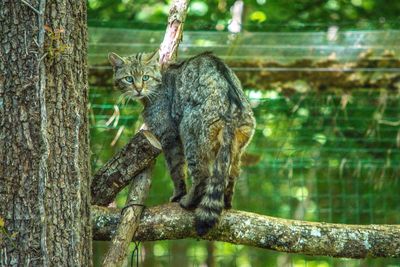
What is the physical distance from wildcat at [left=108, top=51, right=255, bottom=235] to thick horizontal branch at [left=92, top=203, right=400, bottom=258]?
0.11 meters

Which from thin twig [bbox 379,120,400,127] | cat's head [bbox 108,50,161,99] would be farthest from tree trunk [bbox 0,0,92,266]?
thin twig [bbox 379,120,400,127]

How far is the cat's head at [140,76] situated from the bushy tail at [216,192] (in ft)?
2.68

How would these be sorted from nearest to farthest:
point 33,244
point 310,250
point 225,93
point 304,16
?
point 33,244 → point 310,250 → point 225,93 → point 304,16

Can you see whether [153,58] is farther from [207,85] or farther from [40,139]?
[40,139]

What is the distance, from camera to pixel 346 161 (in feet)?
23.2

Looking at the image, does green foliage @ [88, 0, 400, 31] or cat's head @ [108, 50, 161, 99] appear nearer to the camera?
cat's head @ [108, 50, 161, 99]

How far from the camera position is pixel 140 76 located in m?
5.30

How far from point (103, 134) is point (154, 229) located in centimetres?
299

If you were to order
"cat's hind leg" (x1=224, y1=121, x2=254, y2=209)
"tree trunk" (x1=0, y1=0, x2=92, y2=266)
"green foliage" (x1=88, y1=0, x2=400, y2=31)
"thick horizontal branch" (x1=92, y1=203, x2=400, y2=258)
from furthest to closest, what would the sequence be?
"green foliage" (x1=88, y1=0, x2=400, y2=31) < "cat's hind leg" (x1=224, y1=121, x2=254, y2=209) < "thick horizontal branch" (x1=92, y1=203, x2=400, y2=258) < "tree trunk" (x1=0, y1=0, x2=92, y2=266)

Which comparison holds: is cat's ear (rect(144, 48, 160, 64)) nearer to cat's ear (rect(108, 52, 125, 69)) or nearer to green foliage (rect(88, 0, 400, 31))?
cat's ear (rect(108, 52, 125, 69))

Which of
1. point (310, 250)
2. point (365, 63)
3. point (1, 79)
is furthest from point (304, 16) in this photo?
point (1, 79)

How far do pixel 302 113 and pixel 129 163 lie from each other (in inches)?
123

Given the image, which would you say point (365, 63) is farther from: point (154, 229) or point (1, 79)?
point (1, 79)

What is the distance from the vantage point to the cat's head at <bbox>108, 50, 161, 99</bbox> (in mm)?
5289
